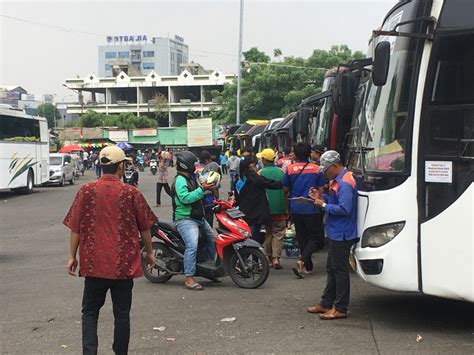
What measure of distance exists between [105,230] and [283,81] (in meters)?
32.2

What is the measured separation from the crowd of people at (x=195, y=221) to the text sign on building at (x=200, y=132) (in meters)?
36.3

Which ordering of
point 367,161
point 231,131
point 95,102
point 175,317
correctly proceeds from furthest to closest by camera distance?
point 95,102 < point 231,131 < point 175,317 < point 367,161

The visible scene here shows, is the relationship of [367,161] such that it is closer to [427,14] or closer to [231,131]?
[427,14]

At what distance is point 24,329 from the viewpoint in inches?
222

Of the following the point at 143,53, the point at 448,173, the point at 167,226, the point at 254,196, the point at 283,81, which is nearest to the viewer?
the point at 448,173

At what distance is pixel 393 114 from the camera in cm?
530

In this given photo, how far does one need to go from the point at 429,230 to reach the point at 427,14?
197 centimetres

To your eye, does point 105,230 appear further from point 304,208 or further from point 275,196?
point 275,196

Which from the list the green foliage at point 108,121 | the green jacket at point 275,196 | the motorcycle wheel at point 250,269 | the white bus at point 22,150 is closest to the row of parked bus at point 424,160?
the motorcycle wheel at point 250,269

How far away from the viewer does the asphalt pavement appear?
5027 millimetres

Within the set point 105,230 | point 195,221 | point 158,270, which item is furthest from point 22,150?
point 105,230

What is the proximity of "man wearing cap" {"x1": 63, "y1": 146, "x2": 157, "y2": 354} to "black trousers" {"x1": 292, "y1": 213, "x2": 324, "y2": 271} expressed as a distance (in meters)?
3.70

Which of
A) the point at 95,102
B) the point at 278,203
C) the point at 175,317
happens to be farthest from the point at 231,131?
the point at 95,102

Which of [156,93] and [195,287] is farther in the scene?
[156,93]
